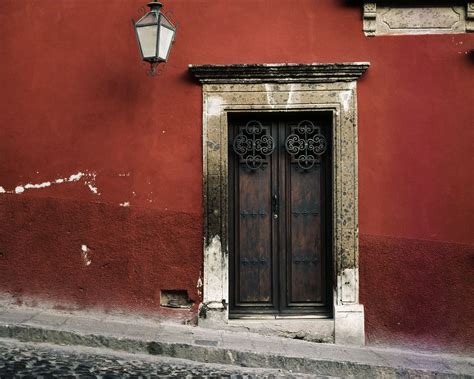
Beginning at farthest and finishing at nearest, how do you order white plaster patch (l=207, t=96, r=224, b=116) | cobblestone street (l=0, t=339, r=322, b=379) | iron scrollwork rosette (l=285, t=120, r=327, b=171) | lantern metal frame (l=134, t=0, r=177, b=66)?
iron scrollwork rosette (l=285, t=120, r=327, b=171)
white plaster patch (l=207, t=96, r=224, b=116)
lantern metal frame (l=134, t=0, r=177, b=66)
cobblestone street (l=0, t=339, r=322, b=379)

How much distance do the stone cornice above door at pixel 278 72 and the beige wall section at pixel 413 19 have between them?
45 centimetres

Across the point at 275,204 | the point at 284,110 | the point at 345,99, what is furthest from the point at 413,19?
the point at 275,204

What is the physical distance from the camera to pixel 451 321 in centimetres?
589

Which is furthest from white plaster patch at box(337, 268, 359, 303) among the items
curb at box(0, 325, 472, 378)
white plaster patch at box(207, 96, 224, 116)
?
white plaster patch at box(207, 96, 224, 116)

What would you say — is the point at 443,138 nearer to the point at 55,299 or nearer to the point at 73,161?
the point at 73,161

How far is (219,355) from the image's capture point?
5.30m

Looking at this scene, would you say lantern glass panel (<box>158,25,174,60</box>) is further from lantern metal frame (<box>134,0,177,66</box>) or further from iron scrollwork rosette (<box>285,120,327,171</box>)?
iron scrollwork rosette (<box>285,120,327,171</box>)

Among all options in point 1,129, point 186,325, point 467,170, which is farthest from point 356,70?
point 1,129

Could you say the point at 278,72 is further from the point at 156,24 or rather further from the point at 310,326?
the point at 310,326

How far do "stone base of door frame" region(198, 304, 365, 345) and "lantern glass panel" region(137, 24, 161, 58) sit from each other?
8.15 ft

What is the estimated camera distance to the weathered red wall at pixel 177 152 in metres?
5.91

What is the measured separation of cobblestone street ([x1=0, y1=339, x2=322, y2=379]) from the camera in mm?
4688

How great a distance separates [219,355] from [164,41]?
9.29 feet

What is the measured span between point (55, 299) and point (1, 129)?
1.78 metres
